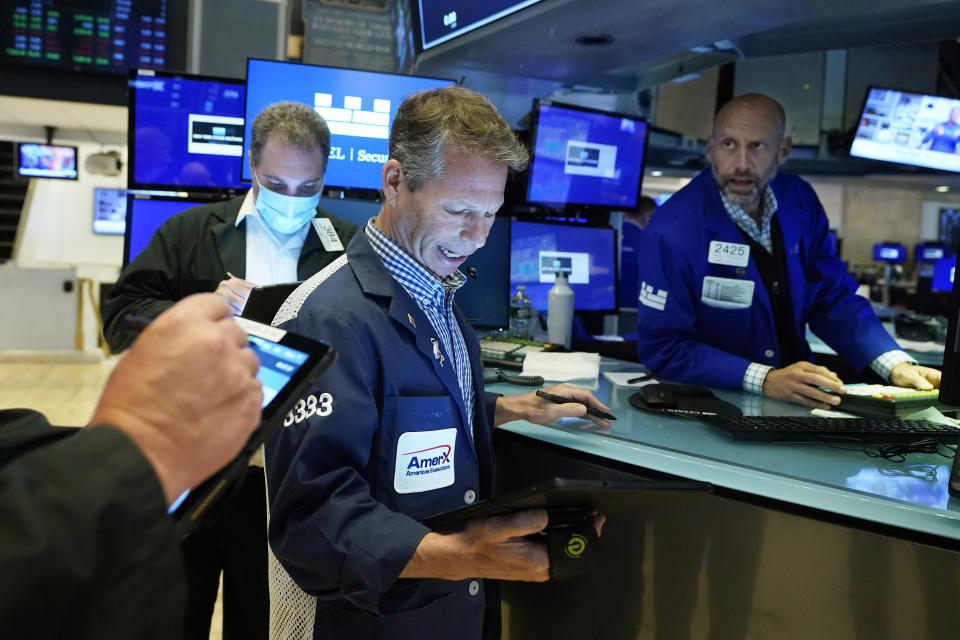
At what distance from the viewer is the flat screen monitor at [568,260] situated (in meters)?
3.08

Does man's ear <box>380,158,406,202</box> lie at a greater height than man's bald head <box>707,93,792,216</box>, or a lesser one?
lesser

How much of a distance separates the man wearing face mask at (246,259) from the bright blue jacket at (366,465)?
837mm

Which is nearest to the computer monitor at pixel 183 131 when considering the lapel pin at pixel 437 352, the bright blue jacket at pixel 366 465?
the bright blue jacket at pixel 366 465

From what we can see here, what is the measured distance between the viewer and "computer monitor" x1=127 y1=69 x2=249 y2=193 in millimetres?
2566

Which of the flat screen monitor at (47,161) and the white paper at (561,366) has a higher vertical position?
the flat screen monitor at (47,161)

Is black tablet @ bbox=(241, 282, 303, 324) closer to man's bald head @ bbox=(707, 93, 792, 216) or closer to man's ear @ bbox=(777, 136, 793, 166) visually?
man's bald head @ bbox=(707, 93, 792, 216)

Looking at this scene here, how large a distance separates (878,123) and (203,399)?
15.9 ft

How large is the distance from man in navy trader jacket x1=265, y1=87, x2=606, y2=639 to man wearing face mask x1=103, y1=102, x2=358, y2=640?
837mm

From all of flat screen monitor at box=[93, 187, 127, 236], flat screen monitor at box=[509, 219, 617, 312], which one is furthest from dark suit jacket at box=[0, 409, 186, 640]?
flat screen monitor at box=[93, 187, 127, 236]

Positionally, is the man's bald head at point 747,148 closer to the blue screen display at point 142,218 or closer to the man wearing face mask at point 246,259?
the man wearing face mask at point 246,259

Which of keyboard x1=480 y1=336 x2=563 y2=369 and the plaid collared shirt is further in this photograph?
the plaid collared shirt

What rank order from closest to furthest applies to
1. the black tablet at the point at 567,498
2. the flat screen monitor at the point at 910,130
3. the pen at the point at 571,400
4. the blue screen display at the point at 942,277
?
the black tablet at the point at 567,498
the pen at the point at 571,400
the flat screen monitor at the point at 910,130
the blue screen display at the point at 942,277

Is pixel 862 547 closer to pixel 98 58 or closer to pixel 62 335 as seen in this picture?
pixel 98 58

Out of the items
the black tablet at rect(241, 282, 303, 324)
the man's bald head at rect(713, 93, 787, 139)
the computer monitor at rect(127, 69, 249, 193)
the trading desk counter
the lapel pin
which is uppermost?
the man's bald head at rect(713, 93, 787, 139)
